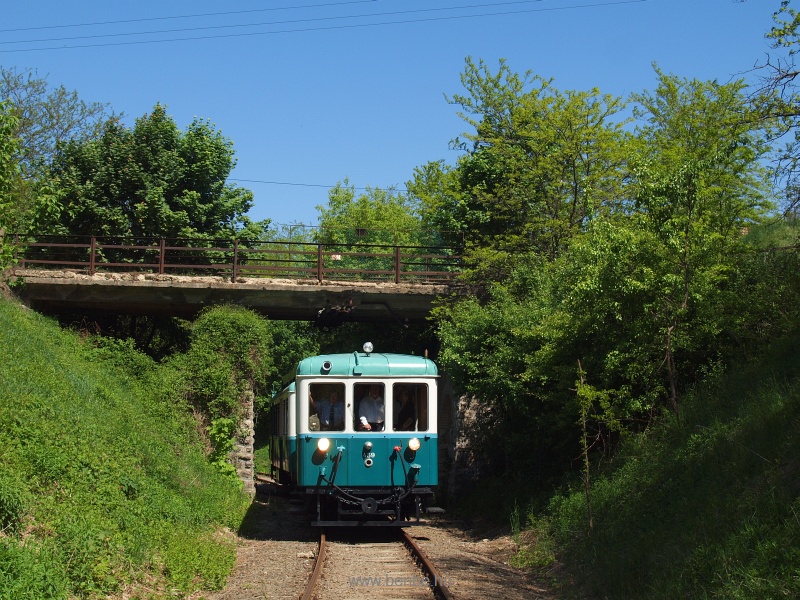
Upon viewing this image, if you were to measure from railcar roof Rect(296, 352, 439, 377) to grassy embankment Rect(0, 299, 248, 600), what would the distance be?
9.36 ft

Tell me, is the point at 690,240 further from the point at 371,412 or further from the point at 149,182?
the point at 149,182

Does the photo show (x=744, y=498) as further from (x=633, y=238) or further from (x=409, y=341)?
(x=409, y=341)

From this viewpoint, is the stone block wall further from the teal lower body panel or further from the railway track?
the teal lower body panel

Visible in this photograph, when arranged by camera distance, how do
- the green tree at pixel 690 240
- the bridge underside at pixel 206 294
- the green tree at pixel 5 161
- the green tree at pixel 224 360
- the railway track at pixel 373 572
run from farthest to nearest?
the bridge underside at pixel 206 294, the green tree at pixel 224 360, the green tree at pixel 5 161, the green tree at pixel 690 240, the railway track at pixel 373 572

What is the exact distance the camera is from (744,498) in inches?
329

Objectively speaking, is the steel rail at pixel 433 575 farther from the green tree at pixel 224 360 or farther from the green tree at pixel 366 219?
the green tree at pixel 366 219

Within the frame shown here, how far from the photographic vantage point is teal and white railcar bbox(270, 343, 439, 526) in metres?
13.7

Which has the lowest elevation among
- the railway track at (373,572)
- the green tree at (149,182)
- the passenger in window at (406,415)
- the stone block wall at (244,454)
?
the railway track at (373,572)

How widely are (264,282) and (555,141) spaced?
878cm

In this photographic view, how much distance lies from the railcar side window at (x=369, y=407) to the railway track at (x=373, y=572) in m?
1.85

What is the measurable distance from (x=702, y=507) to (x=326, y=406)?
6.66m

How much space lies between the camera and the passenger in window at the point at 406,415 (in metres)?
14.1

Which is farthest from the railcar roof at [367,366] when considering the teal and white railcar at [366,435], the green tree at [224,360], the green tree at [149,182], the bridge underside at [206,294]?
the green tree at [149,182]

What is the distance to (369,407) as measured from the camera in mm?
14102
